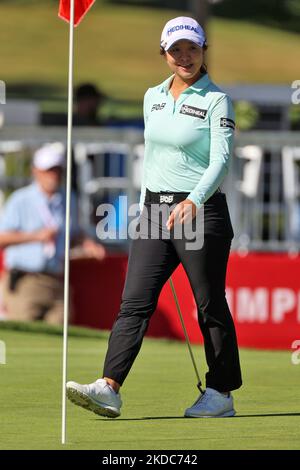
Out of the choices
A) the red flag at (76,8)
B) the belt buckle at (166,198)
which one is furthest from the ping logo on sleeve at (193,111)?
the red flag at (76,8)

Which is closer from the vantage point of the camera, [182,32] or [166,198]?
[182,32]

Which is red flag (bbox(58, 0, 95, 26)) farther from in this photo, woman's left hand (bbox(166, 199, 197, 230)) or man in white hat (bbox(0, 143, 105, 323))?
man in white hat (bbox(0, 143, 105, 323))

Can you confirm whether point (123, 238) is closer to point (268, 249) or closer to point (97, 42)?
point (268, 249)

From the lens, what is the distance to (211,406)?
29.7 feet

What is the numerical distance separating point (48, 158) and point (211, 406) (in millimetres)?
6714

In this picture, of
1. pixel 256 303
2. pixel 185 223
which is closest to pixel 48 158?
pixel 256 303

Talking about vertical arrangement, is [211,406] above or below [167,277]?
below

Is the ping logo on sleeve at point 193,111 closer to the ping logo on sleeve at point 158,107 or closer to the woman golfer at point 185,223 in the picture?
the woman golfer at point 185,223

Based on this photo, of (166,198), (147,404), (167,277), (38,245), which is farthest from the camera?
(38,245)

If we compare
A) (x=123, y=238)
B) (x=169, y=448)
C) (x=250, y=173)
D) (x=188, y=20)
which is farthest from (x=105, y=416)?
(x=250, y=173)

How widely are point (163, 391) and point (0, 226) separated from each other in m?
5.39

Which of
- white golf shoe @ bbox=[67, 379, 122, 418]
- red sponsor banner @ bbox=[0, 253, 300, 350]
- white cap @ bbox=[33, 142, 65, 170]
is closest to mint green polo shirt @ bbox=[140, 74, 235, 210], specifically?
white golf shoe @ bbox=[67, 379, 122, 418]

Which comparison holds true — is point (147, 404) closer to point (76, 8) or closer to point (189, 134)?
point (189, 134)

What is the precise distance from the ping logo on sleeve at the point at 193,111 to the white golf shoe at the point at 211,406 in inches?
60.6
